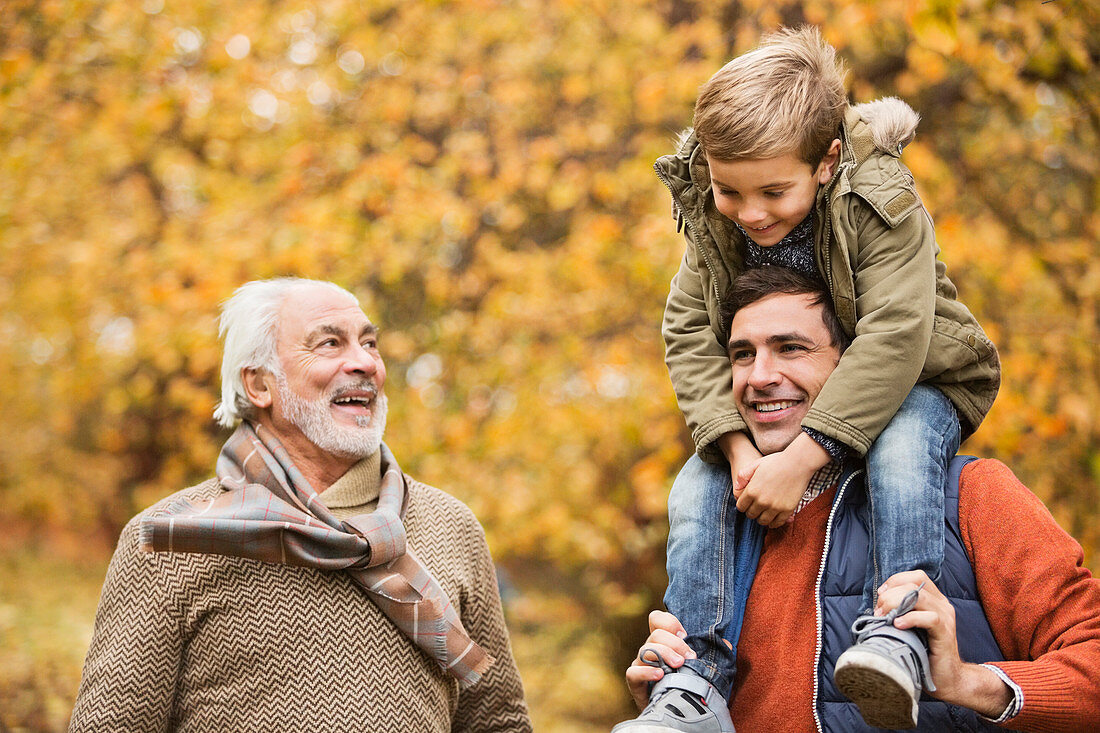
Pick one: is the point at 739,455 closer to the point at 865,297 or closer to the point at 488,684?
the point at 865,297

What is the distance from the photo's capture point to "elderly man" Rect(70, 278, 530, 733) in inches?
90.0

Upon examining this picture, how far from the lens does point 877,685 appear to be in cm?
154

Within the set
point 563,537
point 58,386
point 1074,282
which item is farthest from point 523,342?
point 58,386

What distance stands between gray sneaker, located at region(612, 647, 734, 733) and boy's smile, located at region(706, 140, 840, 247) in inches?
35.2

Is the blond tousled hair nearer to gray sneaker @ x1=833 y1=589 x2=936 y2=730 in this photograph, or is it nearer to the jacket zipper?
the jacket zipper

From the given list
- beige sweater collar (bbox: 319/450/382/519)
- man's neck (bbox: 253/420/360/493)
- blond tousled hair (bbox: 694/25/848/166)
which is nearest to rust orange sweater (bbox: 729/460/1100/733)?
blond tousled hair (bbox: 694/25/848/166)

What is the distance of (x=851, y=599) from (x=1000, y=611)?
265mm

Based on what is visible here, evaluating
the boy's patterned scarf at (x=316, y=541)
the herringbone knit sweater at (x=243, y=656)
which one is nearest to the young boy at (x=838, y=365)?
the boy's patterned scarf at (x=316, y=541)

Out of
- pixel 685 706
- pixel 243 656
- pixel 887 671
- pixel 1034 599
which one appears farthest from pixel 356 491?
pixel 1034 599

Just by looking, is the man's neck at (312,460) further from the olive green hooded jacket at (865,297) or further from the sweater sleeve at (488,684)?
the olive green hooded jacket at (865,297)

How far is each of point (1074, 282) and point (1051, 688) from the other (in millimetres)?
3927

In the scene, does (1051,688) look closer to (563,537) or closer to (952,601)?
(952,601)

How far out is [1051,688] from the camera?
1669mm

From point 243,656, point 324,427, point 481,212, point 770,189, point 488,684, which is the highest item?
point 770,189
